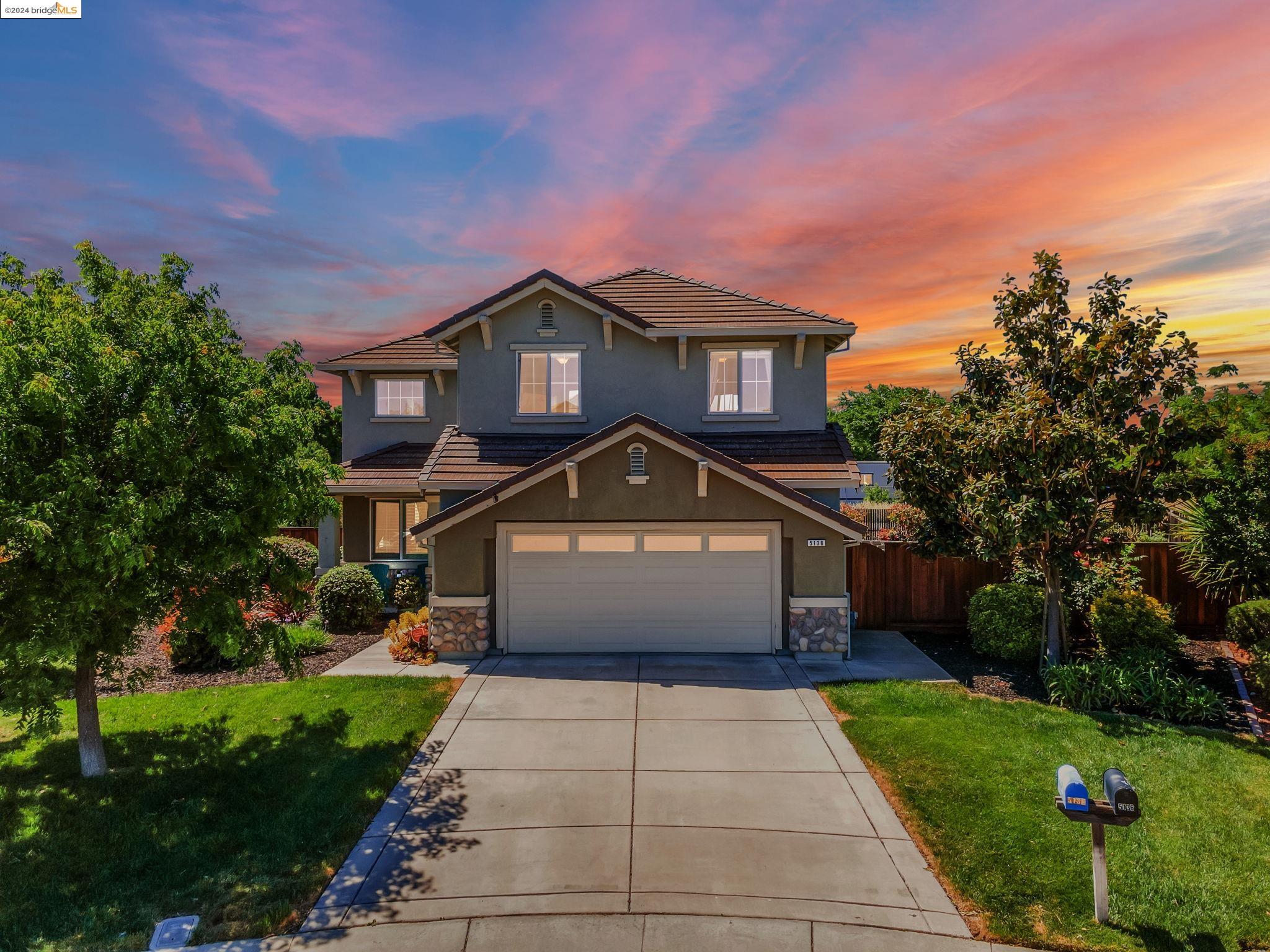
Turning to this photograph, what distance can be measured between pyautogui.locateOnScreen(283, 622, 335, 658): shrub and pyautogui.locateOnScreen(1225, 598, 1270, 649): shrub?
15.7m

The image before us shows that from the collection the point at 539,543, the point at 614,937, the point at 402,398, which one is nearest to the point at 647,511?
the point at 539,543

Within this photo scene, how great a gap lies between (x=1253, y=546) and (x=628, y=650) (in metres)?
10.1

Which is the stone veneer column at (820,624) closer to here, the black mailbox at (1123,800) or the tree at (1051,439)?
the tree at (1051,439)

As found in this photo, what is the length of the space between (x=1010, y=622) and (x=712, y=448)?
6006 mm

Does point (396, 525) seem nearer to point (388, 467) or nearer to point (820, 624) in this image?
point (388, 467)

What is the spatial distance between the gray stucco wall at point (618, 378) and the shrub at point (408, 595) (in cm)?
391

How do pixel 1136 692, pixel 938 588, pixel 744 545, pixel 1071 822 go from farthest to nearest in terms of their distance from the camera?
pixel 938 588, pixel 744 545, pixel 1136 692, pixel 1071 822

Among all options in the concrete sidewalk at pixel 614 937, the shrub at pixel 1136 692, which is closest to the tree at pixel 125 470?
the concrete sidewalk at pixel 614 937

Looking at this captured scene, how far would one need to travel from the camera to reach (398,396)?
1811 cm

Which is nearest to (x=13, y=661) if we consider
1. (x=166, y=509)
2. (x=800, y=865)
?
(x=166, y=509)

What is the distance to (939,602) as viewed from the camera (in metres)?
13.6

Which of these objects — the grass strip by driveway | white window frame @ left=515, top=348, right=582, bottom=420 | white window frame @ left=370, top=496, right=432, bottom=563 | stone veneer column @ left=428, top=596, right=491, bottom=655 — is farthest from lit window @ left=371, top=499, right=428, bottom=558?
the grass strip by driveway

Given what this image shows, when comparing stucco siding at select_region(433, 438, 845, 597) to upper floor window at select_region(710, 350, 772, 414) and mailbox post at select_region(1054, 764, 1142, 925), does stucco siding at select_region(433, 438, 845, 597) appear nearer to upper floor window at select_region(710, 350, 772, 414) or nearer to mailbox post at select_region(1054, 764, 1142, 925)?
upper floor window at select_region(710, 350, 772, 414)

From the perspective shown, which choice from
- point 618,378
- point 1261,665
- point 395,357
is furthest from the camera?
point 395,357
